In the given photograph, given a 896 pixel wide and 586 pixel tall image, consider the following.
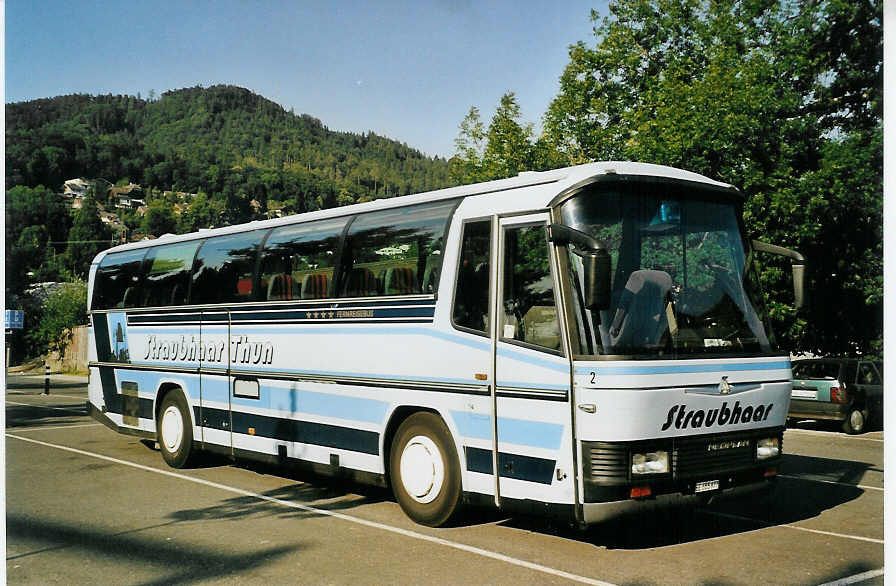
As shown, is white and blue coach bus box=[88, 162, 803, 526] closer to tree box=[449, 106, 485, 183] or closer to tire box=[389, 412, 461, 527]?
tire box=[389, 412, 461, 527]

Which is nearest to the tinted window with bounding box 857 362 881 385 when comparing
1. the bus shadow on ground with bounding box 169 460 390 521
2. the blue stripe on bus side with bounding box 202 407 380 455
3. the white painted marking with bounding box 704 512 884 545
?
the white painted marking with bounding box 704 512 884 545

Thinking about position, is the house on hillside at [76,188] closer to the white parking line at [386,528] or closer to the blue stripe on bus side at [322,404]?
the white parking line at [386,528]

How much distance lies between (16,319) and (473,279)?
167ft

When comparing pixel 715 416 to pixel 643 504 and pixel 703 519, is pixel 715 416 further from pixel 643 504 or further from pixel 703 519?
pixel 703 519

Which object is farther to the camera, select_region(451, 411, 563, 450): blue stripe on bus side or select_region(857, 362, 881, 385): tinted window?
select_region(857, 362, 881, 385): tinted window

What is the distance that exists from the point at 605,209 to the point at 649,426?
1.83 metres

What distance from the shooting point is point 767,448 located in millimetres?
8055

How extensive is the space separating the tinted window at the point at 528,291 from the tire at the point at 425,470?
51.2 inches

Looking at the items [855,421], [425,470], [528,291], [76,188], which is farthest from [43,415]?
[76,188]

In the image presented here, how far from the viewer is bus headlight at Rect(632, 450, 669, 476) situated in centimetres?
712

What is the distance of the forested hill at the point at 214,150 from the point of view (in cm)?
5353

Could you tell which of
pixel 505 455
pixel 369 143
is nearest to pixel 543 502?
pixel 505 455

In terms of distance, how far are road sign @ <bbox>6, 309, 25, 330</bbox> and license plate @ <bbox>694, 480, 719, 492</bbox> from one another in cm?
5010

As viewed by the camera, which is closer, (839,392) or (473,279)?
(473,279)
